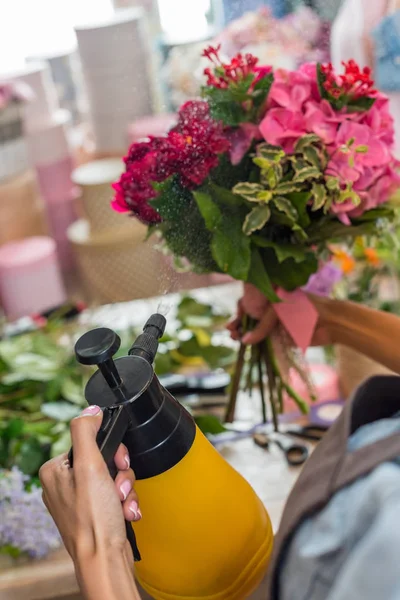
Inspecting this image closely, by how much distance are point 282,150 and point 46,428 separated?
56cm

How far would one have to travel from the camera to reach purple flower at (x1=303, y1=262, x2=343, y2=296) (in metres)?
0.94

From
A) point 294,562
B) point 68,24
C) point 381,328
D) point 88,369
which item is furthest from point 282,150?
point 68,24

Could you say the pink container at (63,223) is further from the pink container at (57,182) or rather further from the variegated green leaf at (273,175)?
the variegated green leaf at (273,175)

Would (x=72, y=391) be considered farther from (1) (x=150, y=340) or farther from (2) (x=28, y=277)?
(2) (x=28, y=277)

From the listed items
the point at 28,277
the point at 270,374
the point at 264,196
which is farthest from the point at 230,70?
the point at 28,277

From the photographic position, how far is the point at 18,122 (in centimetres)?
226

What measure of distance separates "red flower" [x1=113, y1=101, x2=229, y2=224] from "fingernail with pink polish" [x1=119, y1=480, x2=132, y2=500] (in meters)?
0.31

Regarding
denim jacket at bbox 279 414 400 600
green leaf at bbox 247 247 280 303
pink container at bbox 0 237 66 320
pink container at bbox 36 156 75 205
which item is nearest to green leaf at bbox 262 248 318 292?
green leaf at bbox 247 247 280 303

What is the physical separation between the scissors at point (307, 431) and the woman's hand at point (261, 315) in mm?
133

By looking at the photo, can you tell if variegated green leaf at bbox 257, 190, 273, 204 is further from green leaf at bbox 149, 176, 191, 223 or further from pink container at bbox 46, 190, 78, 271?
pink container at bbox 46, 190, 78, 271

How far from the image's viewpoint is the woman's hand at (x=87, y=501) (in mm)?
449

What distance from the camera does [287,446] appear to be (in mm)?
921

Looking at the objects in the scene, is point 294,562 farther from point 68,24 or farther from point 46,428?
point 68,24

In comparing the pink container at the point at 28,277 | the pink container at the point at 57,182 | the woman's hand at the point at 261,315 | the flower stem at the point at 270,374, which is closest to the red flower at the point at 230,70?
the woman's hand at the point at 261,315
